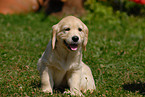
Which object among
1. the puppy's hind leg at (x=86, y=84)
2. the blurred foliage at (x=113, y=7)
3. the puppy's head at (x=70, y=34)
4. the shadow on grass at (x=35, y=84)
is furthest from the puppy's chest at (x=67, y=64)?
the blurred foliage at (x=113, y=7)

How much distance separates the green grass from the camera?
14.6ft

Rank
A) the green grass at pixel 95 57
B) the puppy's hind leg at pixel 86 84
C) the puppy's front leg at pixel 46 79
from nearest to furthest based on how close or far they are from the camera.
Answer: the puppy's front leg at pixel 46 79 → the puppy's hind leg at pixel 86 84 → the green grass at pixel 95 57

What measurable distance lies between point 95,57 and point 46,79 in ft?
7.72

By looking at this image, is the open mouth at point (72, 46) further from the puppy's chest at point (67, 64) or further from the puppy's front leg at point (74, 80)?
the puppy's front leg at point (74, 80)

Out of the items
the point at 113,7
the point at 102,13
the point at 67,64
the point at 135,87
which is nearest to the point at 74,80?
the point at 67,64

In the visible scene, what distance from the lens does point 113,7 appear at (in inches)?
443

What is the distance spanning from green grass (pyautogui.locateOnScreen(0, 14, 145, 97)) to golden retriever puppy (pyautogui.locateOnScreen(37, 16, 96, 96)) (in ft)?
0.80

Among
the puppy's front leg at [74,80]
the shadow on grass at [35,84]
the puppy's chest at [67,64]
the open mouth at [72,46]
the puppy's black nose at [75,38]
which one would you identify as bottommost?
the shadow on grass at [35,84]

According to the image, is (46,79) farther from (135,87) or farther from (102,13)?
(102,13)

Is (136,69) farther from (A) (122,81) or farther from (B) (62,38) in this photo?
(B) (62,38)

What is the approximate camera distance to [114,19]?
10.2 metres

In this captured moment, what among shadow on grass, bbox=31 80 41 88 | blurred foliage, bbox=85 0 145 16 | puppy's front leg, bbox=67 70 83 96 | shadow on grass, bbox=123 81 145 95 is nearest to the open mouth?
puppy's front leg, bbox=67 70 83 96

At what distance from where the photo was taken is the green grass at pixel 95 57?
14.6 ft

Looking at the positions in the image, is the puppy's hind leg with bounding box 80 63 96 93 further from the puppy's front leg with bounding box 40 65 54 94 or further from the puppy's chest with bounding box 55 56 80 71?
the puppy's front leg with bounding box 40 65 54 94
